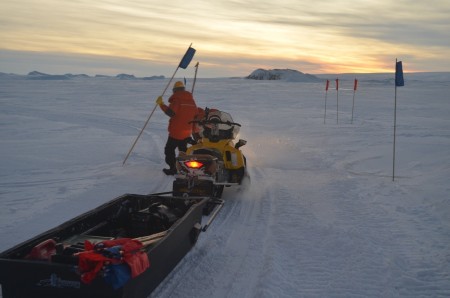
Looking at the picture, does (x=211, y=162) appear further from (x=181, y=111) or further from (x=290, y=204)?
(x=181, y=111)

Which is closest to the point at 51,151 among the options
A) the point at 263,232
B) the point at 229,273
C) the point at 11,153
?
the point at 11,153

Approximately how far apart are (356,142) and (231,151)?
24.1 ft

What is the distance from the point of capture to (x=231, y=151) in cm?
765

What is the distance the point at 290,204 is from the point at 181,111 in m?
3.07

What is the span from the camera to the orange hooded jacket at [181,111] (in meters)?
8.93

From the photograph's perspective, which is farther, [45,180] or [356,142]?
[356,142]

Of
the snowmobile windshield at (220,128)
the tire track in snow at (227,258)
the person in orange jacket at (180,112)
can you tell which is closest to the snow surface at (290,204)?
the tire track in snow at (227,258)

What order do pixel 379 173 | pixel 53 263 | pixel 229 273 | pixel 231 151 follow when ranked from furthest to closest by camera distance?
pixel 379 173, pixel 231 151, pixel 229 273, pixel 53 263

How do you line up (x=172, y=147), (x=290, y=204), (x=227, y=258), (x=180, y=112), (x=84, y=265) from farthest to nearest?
(x=172, y=147) < (x=180, y=112) < (x=290, y=204) < (x=227, y=258) < (x=84, y=265)

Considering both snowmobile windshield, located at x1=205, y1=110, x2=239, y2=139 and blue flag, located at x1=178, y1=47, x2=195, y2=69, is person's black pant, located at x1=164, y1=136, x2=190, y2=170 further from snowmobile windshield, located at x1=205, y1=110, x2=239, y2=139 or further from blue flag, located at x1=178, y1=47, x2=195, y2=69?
blue flag, located at x1=178, y1=47, x2=195, y2=69

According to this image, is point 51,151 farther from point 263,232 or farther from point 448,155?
point 448,155

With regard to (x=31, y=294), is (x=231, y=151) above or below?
above

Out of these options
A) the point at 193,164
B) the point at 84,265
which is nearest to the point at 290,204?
the point at 193,164

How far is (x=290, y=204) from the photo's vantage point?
23.1 ft
